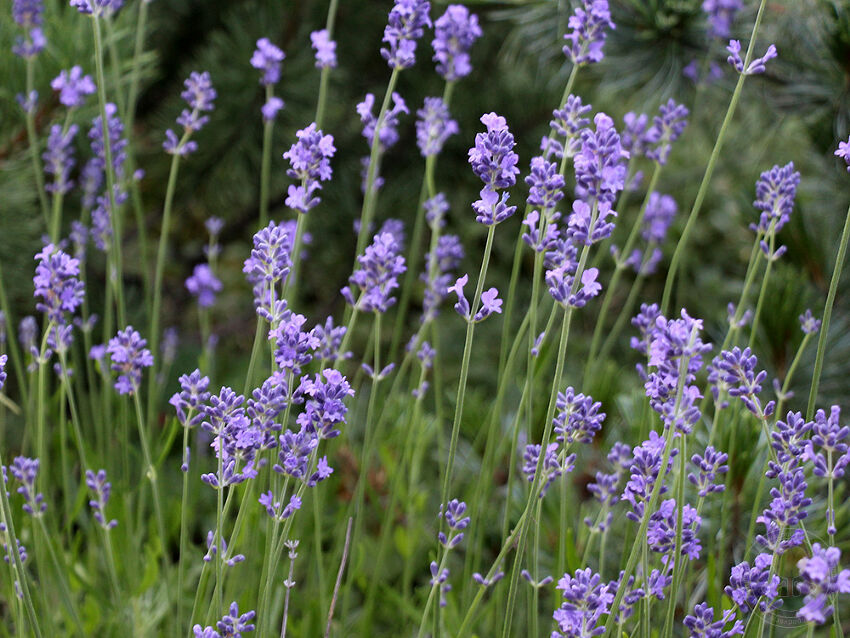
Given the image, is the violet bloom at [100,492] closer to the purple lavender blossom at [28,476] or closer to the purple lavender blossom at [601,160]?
the purple lavender blossom at [28,476]

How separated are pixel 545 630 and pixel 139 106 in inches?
54.9

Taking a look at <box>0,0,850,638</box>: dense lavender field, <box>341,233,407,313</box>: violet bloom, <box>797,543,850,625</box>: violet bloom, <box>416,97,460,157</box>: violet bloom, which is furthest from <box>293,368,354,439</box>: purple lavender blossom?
<box>416,97,460,157</box>: violet bloom

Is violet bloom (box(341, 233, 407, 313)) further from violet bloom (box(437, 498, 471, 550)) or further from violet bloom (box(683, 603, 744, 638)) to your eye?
violet bloom (box(683, 603, 744, 638))

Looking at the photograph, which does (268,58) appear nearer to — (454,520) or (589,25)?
(589,25)

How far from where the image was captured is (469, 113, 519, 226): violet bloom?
73 centimetres

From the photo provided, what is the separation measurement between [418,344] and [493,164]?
533 mm

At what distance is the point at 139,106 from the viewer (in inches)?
77.2

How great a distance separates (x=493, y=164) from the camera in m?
0.74

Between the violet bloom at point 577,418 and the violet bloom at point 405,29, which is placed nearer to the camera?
the violet bloom at point 577,418

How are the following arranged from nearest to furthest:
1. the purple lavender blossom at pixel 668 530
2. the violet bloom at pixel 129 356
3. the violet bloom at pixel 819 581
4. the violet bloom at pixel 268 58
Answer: the violet bloom at pixel 819 581
the purple lavender blossom at pixel 668 530
the violet bloom at pixel 129 356
the violet bloom at pixel 268 58

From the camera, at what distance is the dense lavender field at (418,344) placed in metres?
0.77

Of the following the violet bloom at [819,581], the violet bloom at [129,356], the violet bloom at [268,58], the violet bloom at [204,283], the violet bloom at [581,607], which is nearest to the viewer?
the violet bloom at [819,581]

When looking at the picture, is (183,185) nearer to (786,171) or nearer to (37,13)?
(37,13)

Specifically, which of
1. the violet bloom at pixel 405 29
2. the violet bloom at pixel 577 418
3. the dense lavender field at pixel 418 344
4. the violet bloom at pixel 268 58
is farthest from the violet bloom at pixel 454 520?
the violet bloom at pixel 268 58
